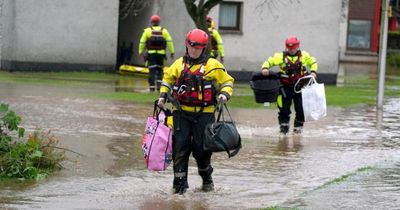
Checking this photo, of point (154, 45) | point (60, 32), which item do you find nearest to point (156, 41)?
point (154, 45)

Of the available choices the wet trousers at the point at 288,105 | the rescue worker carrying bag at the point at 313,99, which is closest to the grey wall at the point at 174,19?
the wet trousers at the point at 288,105

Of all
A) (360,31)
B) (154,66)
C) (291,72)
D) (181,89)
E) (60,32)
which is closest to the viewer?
(181,89)

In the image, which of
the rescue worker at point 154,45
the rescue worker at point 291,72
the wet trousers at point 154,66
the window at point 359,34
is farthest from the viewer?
the window at point 359,34

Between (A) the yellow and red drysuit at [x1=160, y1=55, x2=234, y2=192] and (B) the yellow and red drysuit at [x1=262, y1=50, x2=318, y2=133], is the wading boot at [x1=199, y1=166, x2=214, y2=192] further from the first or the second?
(B) the yellow and red drysuit at [x1=262, y1=50, x2=318, y2=133]

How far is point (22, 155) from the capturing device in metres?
10.1

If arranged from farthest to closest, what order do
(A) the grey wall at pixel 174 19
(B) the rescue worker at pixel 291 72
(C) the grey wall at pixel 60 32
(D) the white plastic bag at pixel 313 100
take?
(A) the grey wall at pixel 174 19 → (C) the grey wall at pixel 60 32 → (B) the rescue worker at pixel 291 72 → (D) the white plastic bag at pixel 313 100

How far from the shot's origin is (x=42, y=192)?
9273 mm

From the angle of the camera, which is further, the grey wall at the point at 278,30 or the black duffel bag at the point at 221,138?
the grey wall at the point at 278,30

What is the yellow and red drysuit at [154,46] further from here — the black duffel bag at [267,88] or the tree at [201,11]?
the black duffel bag at [267,88]

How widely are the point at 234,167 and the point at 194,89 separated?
218 cm

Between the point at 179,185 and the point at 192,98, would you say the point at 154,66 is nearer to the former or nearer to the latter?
the point at 192,98

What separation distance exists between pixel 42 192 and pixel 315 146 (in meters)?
5.49

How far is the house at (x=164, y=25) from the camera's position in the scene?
28.2m

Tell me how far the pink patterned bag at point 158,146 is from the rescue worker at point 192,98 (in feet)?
0.33
